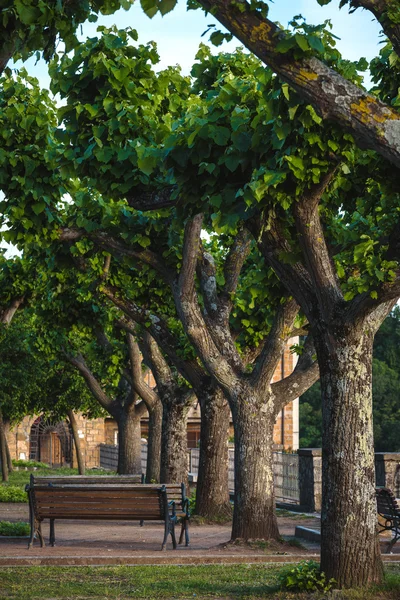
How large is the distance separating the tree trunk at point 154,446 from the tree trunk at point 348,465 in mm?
15400

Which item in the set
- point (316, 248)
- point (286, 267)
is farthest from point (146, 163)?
point (316, 248)

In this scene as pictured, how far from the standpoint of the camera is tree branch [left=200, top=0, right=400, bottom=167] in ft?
21.7

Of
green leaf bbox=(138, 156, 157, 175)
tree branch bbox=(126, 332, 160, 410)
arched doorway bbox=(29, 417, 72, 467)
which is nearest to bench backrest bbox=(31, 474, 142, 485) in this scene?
green leaf bbox=(138, 156, 157, 175)

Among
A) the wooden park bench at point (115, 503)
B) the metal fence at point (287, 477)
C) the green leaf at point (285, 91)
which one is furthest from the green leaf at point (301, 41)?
the metal fence at point (287, 477)

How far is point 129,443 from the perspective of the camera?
2770cm

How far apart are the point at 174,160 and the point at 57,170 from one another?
437 cm

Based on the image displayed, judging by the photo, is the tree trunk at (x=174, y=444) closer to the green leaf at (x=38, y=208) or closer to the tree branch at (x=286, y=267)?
the green leaf at (x=38, y=208)

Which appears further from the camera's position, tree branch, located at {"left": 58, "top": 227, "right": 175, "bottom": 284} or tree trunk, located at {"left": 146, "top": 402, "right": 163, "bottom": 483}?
tree trunk, located at {"left": 146, "top": 402, "right": 163, "bottom": 483}

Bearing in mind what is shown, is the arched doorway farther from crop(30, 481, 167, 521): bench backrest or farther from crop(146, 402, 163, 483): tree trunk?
crop(30, 481, 167, 521): bench backrest

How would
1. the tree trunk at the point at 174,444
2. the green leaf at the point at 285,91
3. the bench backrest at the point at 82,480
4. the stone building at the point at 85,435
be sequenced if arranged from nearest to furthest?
1. the green leaf at the point at 285,91
2. the bench backrest at the point at 82,480
3. the tree trunk at the point at 174,444
4. the stone building at the point at 85,435

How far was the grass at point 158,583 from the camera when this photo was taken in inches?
336

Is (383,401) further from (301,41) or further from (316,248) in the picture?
(301,41)

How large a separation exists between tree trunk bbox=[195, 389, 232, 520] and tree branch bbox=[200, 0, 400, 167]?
9617 millimetres

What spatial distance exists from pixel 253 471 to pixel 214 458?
3.10 metres
